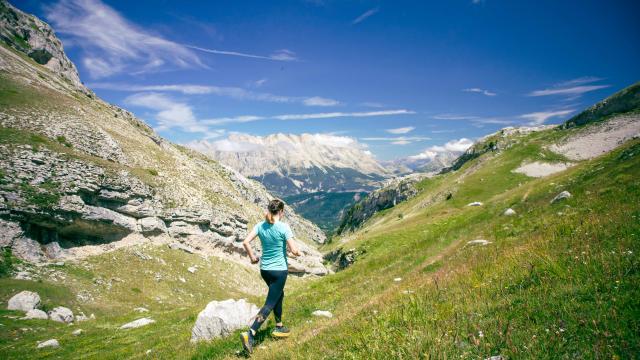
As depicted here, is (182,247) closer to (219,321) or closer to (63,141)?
(63,141)

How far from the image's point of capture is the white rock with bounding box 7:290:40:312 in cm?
3331

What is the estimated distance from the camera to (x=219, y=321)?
42.9 ft

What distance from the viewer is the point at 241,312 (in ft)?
45.4

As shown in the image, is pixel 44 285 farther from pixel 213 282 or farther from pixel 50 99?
pixel 50 99

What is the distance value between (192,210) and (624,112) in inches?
4435

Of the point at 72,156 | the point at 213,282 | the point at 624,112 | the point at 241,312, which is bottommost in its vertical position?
the point at 213,282

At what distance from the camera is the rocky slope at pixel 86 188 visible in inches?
1853

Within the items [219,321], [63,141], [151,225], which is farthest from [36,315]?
[63,141]

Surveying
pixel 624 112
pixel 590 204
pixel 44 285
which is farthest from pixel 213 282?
pixel 624 112

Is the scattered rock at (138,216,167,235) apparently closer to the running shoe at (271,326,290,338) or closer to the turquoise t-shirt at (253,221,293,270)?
the running shoe at (271,326,290,338)

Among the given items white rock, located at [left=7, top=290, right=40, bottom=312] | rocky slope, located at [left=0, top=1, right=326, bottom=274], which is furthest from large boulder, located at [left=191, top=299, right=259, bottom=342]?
rocky slope, located at [left=0, top=1, right=326, bottom=274]

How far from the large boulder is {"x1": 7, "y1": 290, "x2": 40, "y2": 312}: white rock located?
34.3 metres

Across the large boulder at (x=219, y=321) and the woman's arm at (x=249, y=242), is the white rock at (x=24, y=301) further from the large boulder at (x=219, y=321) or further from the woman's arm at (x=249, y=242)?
the woman's arm at (x=249, y=242)

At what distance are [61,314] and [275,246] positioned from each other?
1584 inches
